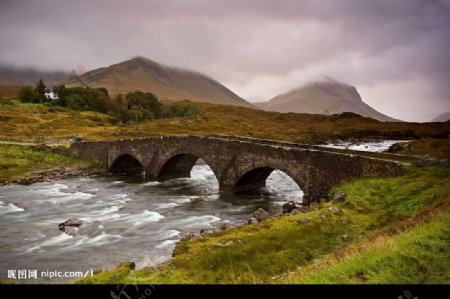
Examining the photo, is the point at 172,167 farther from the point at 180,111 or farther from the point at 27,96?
the point at 180,111

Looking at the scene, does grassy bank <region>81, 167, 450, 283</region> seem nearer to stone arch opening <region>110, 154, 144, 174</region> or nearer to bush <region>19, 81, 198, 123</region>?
stone arch opening <region>110, 154, 144, 174</region>

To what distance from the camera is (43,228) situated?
25.5 m

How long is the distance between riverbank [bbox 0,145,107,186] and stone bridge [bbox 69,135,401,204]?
190 cm

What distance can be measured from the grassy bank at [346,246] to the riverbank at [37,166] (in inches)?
1286

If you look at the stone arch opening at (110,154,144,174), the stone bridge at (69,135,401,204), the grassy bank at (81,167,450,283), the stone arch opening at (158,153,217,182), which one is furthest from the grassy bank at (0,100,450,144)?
the grassy bank at (81,167,450,283)

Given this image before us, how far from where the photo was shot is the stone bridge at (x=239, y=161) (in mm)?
26984

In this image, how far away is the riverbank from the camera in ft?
145

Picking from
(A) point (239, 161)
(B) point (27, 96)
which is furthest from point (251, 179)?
(B) point (27, 96)

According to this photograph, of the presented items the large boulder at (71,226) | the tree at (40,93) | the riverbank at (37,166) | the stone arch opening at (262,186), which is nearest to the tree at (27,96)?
the tree at (40,93)

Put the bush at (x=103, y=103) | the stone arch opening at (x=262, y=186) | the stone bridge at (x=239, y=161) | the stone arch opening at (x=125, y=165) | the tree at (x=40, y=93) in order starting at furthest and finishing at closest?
the tree at (x=40, y=93)
the bush at (x=103, y=103)
the stone arch opening at (x=125, y=165)
the stone arch opening at (x=262, y=186)
the stone bridge at (x=239, y=161)

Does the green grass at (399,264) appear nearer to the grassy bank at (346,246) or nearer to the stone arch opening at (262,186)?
the grassy bank at (346,246)

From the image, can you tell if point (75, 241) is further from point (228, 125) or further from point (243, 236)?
point (228, 125)

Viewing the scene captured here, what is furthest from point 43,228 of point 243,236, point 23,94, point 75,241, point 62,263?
point 23,94

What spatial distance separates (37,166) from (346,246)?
1702 inches
